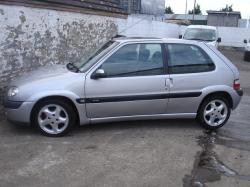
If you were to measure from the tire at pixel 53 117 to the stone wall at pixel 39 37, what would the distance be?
4.56ft

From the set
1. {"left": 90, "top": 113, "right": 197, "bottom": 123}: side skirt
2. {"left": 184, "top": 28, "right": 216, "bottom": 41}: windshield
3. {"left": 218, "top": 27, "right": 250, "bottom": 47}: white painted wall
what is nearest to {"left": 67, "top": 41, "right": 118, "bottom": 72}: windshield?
{"left": 90, "top": 113, "right": 197, "bottom": 123}: side skirt

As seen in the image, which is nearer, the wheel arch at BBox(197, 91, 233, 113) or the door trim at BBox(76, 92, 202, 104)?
the door trim at BBox(76, 92, 202, 104)

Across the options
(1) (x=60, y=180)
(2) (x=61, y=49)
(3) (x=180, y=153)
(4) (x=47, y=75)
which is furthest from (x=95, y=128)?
(2) (x=61, y=49)

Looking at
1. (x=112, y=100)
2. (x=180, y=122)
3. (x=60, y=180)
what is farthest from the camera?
(x=180, y=122)

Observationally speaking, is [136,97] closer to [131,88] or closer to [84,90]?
[131,88]

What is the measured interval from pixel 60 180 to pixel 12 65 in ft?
15.4

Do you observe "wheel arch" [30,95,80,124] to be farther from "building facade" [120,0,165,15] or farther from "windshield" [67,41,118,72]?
"building facade" [120,0,165,15]

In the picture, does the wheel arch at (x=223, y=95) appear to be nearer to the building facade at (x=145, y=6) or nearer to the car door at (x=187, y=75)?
the car door at (x=187, y=75)

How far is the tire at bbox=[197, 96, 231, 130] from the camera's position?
7.35 m

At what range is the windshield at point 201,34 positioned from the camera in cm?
1922

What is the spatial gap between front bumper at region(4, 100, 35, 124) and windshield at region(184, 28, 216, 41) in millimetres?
13536

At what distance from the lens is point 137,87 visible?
22.5 ft

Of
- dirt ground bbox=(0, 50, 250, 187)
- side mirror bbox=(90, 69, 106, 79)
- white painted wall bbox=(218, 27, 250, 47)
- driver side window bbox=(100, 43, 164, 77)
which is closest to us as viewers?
dirt ground bbox=(0, 50, 250, 187)

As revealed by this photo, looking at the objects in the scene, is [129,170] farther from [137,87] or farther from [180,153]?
[137,87]
